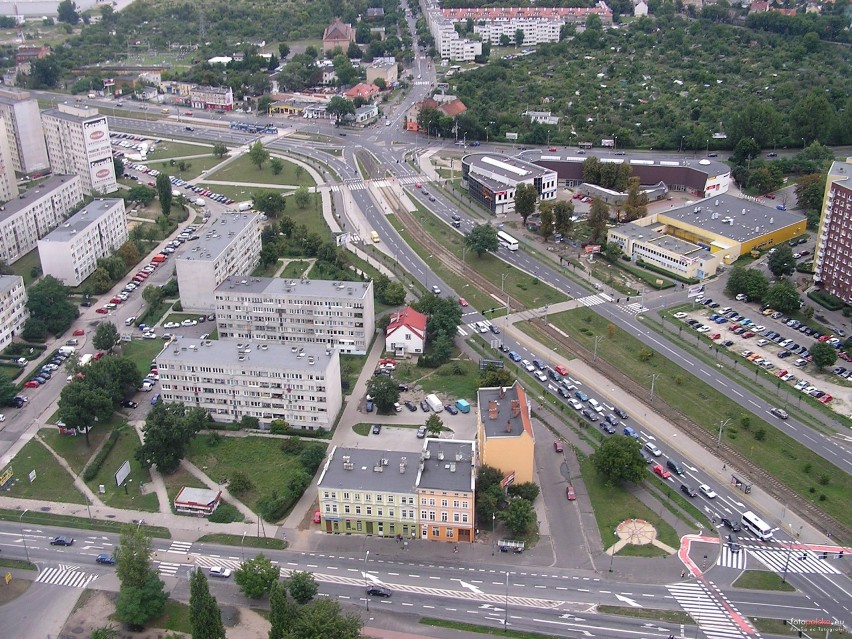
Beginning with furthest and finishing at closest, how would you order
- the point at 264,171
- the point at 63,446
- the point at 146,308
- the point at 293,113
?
the point at 293,113 < the point at 264,171 < the point at 146,308 < the point at 63,446

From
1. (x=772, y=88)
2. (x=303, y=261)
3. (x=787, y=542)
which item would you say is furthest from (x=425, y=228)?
(x=772, y=88)

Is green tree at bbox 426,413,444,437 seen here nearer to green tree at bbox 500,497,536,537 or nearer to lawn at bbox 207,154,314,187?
green tree at bbox 500,497,536,537

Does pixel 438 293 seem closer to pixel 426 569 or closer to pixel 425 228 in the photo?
pixel 425 228

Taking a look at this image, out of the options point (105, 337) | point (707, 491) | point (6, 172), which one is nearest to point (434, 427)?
point (707, 491)

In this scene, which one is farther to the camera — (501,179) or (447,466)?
(501,179)

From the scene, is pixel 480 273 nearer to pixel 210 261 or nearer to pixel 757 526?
pixel 210 261

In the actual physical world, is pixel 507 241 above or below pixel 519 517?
above

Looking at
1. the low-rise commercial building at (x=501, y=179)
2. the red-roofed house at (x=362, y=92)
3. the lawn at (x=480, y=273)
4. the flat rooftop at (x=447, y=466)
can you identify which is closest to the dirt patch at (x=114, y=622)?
the flat rooftop at (x=447, y=466)
